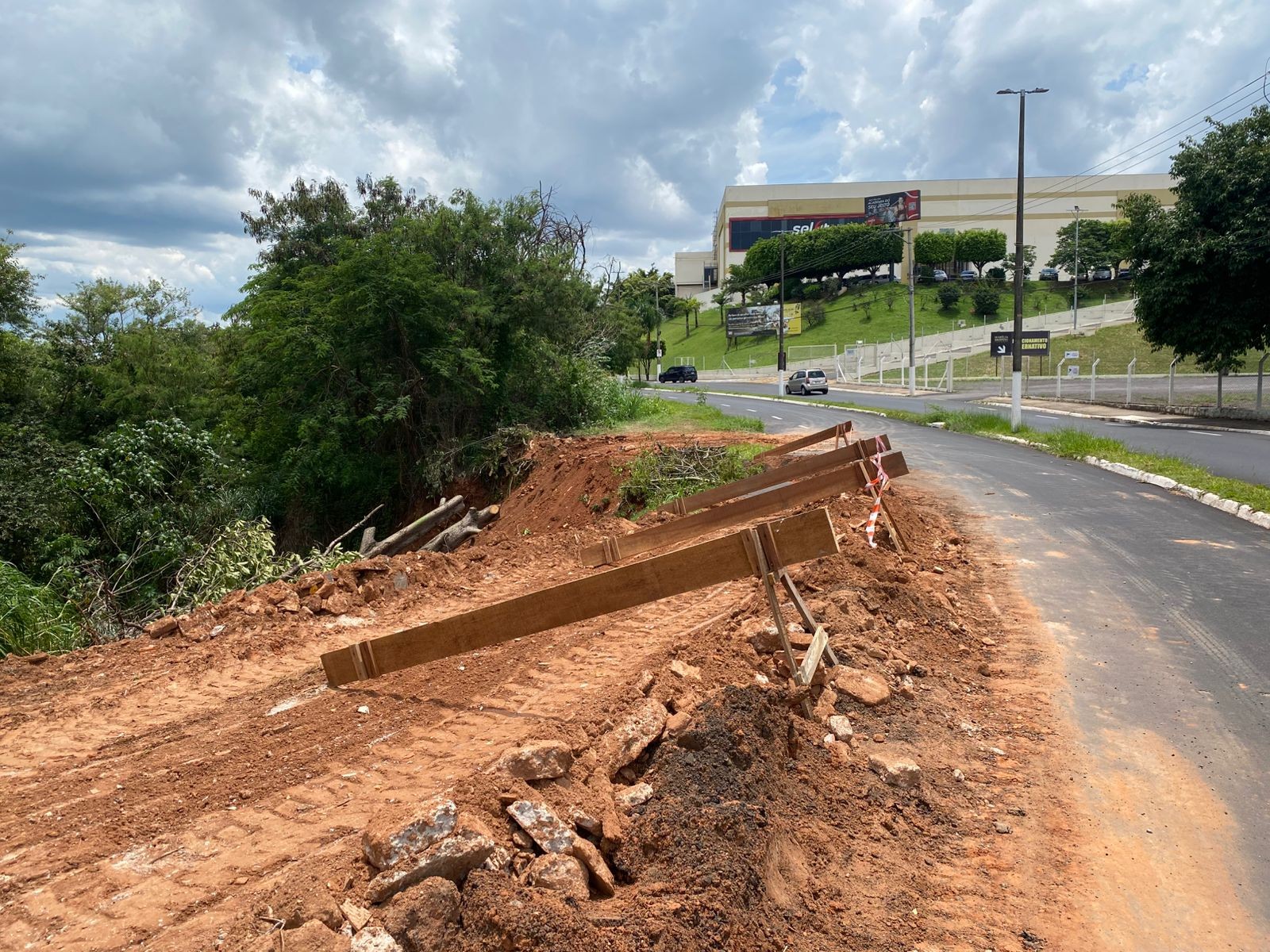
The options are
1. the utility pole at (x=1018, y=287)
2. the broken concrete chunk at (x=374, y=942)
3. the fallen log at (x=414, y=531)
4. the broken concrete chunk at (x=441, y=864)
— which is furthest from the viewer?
the utility pole at (x=1018, y=287)

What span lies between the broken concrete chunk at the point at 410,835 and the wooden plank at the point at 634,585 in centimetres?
137

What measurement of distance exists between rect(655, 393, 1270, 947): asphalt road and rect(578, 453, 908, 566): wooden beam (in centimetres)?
192

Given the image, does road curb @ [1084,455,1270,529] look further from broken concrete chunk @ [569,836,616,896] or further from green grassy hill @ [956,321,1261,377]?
green grassy hill @ [956,321,1261,377]

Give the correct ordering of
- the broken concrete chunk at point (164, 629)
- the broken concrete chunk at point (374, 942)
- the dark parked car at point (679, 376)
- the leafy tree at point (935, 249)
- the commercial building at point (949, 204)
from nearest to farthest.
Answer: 1. the broken concrete chunk at point (374, 942)
2. the broken concrete chunk at point (164, 629)
3. the dark parked car at point (679, 376)
4. the leafy tree at point (935, 249)
5. the commercial building at point (949, 204)

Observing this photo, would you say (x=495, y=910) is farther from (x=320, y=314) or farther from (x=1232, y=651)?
(x=320, y=314)

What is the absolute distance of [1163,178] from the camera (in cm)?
9881

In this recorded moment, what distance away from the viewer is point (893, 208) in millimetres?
89062

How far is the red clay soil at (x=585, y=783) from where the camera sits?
292 centimetres

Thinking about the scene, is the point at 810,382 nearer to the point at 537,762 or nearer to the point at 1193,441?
the point at 1193,441

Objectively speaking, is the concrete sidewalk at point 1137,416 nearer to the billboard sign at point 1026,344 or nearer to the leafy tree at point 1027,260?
the billboard sign at point 1026,344

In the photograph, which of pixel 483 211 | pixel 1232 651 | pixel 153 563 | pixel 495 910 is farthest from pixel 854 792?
Result: pixel 483 211

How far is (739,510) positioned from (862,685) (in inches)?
96.4

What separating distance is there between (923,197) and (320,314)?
9374cm

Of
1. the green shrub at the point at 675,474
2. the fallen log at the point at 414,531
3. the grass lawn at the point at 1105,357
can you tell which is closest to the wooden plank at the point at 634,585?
the green shrub at the point at 675,474
